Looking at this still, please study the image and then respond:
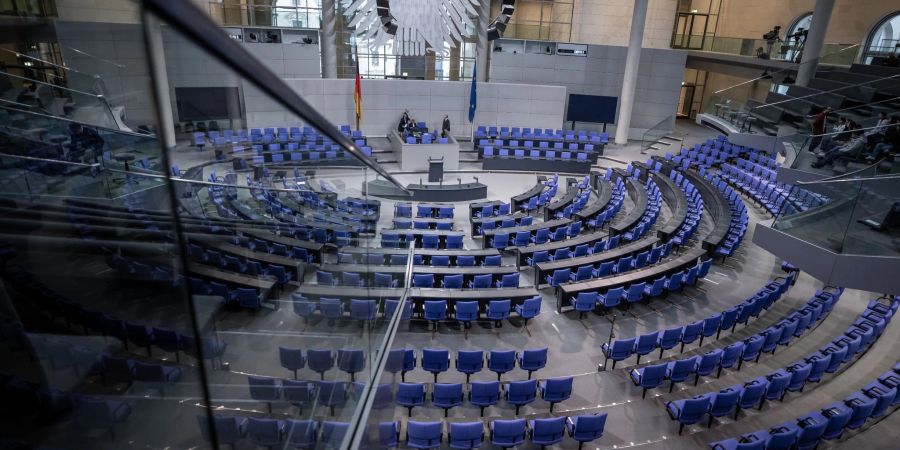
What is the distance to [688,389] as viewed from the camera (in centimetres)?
879

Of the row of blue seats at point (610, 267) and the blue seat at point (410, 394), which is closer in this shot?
the blue seat at point (410, 394)

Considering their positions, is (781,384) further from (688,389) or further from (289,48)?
(289,48)

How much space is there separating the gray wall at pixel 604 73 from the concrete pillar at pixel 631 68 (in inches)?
44.0

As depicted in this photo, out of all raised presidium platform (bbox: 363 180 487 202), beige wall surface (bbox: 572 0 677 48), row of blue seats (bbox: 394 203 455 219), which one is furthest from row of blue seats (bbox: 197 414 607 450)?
beige wall surface (bbox: 572 0 677 48)

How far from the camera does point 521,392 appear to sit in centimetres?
781

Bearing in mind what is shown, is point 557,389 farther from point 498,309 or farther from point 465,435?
point 498,309

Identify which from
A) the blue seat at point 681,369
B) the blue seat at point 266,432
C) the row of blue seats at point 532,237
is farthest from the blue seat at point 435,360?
the blue seat at point 266,432

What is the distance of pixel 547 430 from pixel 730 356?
387 centimetres

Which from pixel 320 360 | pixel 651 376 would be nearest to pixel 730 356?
pixel 651 376

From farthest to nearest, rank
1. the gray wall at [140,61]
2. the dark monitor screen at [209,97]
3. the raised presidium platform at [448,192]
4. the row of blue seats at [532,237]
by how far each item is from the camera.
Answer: the raised presidium platform at [448,192] → the row of blue seats at [532,237] → the dark monitor screen at [209,97] → the gray wall at [140,61]

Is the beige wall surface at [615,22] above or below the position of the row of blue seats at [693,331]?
above

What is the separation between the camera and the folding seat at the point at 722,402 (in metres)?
7.64

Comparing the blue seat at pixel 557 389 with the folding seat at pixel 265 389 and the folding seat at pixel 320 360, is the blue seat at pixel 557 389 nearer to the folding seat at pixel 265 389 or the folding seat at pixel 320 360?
the folding seat at pixel 320 360

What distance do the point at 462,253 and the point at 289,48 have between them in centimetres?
1529
